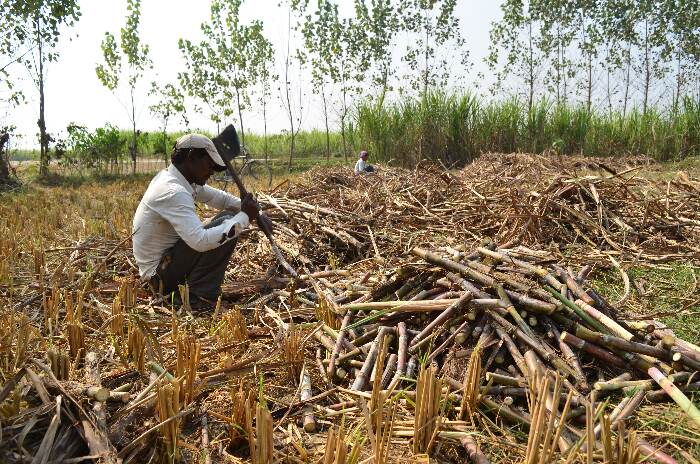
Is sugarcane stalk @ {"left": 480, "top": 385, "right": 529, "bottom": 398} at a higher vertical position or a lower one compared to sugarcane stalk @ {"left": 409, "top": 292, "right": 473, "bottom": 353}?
lower

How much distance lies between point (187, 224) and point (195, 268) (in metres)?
0.40

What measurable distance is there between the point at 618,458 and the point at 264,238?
3.38 m

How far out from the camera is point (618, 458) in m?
1.44

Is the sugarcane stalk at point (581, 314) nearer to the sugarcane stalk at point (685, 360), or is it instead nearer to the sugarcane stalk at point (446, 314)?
the sugarcane stalk at point (685, 360)

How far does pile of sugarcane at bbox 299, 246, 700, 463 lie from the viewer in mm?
1796

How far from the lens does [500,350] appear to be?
2125 millimetres

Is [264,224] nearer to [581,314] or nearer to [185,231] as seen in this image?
[185,231]

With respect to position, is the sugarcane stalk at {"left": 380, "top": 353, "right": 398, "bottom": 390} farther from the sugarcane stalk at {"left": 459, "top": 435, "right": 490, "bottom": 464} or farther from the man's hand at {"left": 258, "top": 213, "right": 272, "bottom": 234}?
the man's hand at {"left": 258, "top": 213, "right": 272, "bottom": 234}

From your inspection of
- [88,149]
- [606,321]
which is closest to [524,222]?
[606,321]

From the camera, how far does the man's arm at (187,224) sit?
3.10m

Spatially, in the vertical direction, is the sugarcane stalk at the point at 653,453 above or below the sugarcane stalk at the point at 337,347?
below

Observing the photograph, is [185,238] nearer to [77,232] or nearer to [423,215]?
[423,215]

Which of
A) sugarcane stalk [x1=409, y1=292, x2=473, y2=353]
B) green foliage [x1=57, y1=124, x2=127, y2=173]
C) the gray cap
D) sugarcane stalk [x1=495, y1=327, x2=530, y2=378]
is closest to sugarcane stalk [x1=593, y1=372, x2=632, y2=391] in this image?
sugarcane stalk [x1=495, y1=327, x2=530, y2=378]

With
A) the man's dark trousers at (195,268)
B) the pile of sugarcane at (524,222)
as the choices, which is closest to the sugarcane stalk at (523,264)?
the pile of sugarcane at (524,222)
